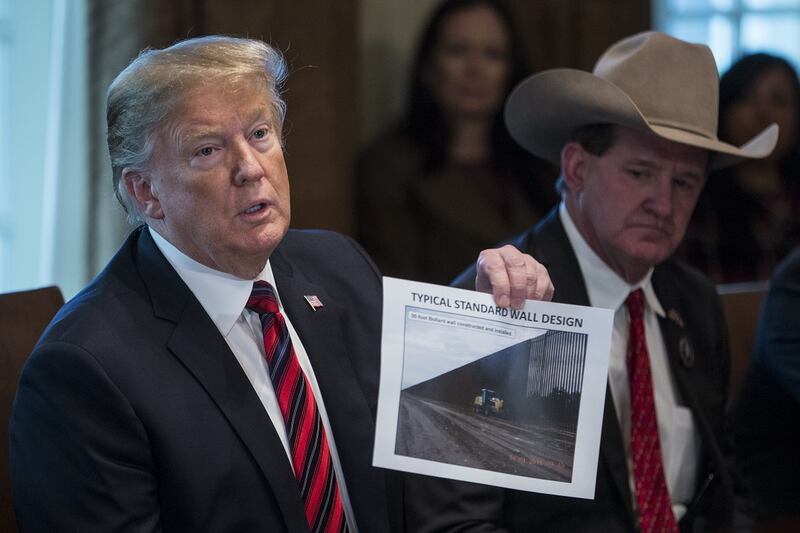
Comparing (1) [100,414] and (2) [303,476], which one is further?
(2) [303,476]

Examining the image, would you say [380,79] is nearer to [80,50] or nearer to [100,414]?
[80,50]

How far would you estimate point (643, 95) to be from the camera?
7.88 feet

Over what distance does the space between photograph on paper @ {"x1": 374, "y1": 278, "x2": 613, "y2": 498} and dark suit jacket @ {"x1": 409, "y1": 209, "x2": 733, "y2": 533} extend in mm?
276

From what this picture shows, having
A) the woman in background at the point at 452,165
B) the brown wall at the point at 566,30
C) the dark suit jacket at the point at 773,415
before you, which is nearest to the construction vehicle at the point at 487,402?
the dark suit jacket at the point at 773,415

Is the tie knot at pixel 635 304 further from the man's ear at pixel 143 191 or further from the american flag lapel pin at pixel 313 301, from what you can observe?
the man's ear at pixel 143 191

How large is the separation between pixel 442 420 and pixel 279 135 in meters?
0.62

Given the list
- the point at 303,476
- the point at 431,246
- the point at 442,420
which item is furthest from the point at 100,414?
the point at 431,246

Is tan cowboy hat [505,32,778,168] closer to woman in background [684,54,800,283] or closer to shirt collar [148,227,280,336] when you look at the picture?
shirt collar [148,227,280,336]

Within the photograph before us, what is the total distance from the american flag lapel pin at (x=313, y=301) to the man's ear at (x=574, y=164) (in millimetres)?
754

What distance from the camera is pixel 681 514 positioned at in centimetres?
234

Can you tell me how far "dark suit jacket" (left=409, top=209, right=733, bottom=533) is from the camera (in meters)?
1.97

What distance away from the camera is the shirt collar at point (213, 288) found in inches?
72.8

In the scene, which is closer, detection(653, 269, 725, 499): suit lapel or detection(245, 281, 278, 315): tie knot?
detection(245, 281, 278, 315): tie knot

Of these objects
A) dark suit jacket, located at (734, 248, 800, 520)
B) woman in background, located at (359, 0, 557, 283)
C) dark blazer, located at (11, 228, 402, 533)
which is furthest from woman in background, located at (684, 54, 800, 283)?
dark blazer, located at (11, 228, 402, 533)
